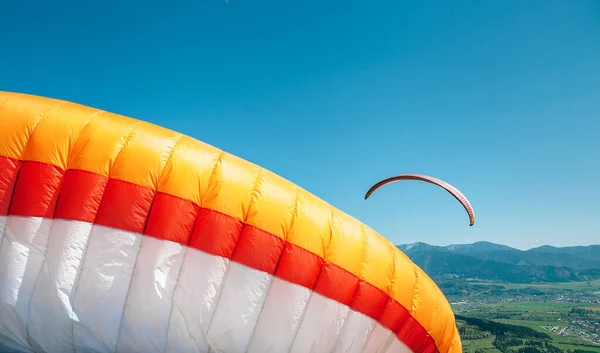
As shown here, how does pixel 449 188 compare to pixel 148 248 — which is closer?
pixel 148 248

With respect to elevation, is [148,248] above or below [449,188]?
below

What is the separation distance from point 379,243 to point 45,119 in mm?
7549

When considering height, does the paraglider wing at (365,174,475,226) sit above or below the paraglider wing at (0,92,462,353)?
above

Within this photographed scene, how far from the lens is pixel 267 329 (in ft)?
24.4

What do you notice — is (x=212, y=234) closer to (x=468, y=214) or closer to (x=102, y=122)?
(x=102, y=122)

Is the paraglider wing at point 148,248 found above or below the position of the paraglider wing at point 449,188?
below

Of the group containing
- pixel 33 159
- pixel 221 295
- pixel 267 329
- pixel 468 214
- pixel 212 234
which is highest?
pixel 468 214

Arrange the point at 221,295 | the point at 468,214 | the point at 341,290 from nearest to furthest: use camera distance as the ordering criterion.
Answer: the point at 221,295 → the point at 341,290 → the point at 468,214

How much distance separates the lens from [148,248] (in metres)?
6.99

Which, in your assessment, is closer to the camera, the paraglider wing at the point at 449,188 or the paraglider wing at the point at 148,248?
the paraglider wing at the point at 148,248

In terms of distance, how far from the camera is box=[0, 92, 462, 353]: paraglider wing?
22.1ft

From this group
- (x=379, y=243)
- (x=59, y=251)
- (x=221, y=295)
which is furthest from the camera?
(x=379, y=243)

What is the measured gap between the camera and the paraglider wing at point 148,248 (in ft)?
22.1

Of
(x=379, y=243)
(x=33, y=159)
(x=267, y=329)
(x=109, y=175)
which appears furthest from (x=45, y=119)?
(x=379, y=243)
